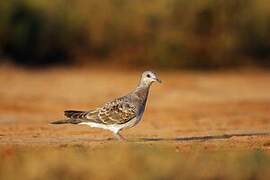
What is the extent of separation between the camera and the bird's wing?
15602 millimetres

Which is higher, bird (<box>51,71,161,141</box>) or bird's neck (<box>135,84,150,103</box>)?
bird's neck (<box>135,84,150,103</box>)

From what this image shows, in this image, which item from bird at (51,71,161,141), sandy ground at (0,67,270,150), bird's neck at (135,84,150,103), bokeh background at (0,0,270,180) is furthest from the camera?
sandy ground at (0,67,270,150)

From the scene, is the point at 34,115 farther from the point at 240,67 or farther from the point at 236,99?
the point at 240,67

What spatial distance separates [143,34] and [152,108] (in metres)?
7.68

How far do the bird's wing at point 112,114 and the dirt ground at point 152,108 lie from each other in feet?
1.11

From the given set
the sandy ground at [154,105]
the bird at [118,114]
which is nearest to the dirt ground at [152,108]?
the sandy ground at [154,105]

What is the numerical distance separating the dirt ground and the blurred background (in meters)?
0.82

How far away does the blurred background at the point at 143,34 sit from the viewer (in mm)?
29859

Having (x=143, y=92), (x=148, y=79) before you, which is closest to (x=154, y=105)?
(x=148, y=79)

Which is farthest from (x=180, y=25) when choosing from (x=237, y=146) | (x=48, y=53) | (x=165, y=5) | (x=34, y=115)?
(x=237, y=146)

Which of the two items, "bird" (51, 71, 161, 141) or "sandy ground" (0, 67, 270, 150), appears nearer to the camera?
"bird" (51, 71, 161, 141)

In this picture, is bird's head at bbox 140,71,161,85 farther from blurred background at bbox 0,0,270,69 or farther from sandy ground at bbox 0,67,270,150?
blurred background at bbox 0,0,270,69

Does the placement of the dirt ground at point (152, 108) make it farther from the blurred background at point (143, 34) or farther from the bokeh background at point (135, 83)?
the blurred background at point (143, 34)

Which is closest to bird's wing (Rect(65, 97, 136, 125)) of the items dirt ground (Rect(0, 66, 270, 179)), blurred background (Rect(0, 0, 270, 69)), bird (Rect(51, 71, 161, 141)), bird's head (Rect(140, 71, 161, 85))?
bird (Rect(51, 71, 161, 141))
